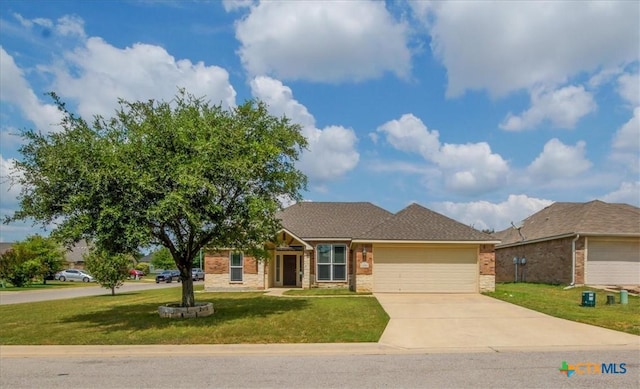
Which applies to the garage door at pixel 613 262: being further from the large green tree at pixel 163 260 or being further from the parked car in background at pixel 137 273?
the large green tree at pixel 163 260

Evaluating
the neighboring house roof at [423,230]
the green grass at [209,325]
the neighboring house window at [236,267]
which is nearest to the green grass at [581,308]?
the neighboring house roof at [423,230]

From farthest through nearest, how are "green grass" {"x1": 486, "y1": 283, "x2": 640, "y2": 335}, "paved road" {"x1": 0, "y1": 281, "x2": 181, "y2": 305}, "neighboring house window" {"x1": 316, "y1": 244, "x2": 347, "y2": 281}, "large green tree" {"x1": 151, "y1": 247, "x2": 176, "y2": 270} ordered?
"large green tree" {"x1": 151, "y1": 247, "x2": 176, "y2": 270} < "neighboring house window" {"x1": 316, "y1": 244, "x2": 347, "y2": 281} < "paved road" {"x1": 0, "y1": 281, "x2": 181, "y2": 305} < "green grass" {"x1": 486, "y1": 283, "x2": 640, "y2": 335}

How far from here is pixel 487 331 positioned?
37.8 ft

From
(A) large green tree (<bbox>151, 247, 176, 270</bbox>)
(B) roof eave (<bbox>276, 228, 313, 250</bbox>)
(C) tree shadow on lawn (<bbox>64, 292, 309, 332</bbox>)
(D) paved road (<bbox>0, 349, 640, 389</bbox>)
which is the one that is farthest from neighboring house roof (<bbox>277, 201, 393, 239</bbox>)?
(A) large green tree (<bbox>151, 247, 176, 270</bbox>)

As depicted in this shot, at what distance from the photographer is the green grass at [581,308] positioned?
12.3m

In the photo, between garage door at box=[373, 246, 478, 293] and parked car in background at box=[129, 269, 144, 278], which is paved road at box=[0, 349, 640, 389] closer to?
garage door at box=[373, 246, 478, 293]

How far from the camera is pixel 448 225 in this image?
75.3ft

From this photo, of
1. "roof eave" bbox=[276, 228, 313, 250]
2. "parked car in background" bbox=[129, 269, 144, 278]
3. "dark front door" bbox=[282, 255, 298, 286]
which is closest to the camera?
"roof eave" bbox=[276, 228, 313, 250]

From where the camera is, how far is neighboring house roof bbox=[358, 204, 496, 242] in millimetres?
21828

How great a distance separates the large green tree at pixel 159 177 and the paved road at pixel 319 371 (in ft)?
14.5

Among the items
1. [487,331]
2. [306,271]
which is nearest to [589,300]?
[487,331]

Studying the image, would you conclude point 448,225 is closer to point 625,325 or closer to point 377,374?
point 625,325

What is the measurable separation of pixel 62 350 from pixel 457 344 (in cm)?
864

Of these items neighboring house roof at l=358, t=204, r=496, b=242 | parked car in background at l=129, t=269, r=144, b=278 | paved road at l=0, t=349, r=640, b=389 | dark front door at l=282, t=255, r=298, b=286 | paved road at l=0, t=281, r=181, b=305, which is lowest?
parked car in background at l=129, t=269, r=144, b=278
